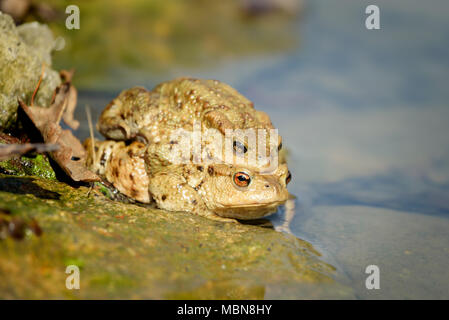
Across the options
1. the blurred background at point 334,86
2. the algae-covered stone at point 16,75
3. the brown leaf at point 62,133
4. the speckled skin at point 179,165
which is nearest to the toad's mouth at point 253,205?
the speckled skin at point 179,165

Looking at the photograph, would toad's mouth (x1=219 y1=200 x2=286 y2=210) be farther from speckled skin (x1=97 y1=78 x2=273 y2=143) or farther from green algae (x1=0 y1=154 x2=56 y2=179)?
green algae (x1=0 y1=154 x2=56 y2=179)

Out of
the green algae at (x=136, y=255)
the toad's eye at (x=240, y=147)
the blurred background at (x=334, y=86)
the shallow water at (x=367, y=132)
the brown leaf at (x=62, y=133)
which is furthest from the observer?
the blurred background at (x=334, y=86)

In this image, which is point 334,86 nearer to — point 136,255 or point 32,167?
point 32,167

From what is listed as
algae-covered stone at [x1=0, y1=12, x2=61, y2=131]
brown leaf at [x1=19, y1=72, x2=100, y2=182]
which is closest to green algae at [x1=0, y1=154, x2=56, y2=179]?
brown leaf at [x1=19, y1=72, x2=100, y2=182]

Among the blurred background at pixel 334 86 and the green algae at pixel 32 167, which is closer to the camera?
the green algae at pixel 32 167

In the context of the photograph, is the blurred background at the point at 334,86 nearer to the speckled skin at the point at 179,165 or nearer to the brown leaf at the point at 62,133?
the speckled skin at the point at 179,165

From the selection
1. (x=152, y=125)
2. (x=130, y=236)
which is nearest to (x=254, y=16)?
(x=152, y=125)
